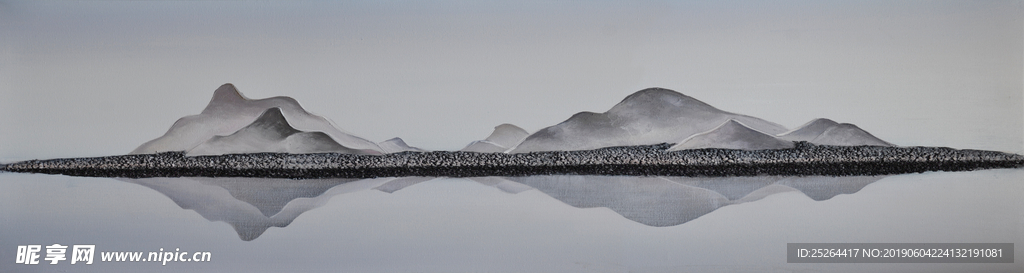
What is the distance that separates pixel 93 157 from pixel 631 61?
146cm

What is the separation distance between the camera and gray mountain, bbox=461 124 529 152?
56.2 inches

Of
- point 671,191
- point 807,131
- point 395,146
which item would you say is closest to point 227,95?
point 395,146

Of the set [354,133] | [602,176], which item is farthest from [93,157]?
[602,176]

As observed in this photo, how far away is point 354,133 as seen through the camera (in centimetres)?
143

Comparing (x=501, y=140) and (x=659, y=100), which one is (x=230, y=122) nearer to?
(x=501, y=140)

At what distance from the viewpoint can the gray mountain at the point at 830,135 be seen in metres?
1.42

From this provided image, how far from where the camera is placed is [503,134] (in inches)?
56.3

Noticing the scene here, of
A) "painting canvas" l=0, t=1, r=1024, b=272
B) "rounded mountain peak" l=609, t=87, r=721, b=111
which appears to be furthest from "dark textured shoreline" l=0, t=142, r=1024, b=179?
"rounded mountain peak" l=609, t=87, r=721, b=111

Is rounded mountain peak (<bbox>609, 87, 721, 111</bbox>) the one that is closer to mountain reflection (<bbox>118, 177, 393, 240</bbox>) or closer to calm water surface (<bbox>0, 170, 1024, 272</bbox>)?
calm water surface (<bbox>0, 170, 1024, 272</bbox>)

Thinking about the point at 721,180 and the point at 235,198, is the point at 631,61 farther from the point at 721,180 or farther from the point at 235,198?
the point at 235,198

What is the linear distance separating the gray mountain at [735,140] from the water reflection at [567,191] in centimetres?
9

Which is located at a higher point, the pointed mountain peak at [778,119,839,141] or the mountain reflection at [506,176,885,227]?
the pointed mountain peak at [778,119,839,141]

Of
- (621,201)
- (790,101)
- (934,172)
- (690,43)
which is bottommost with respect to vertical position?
(621,201)

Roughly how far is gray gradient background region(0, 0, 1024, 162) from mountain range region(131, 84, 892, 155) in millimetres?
27
